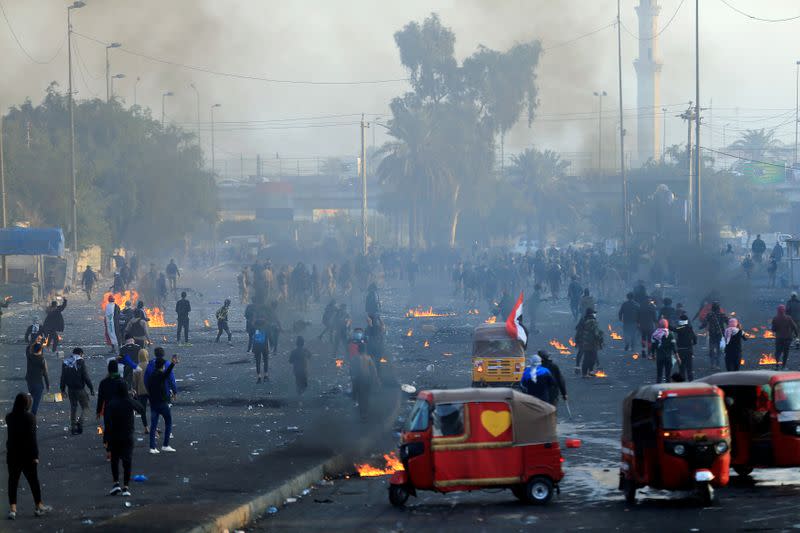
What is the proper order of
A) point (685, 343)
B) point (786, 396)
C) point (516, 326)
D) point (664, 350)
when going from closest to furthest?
1. point (786, 396)
2. point (664, 350)
3. point (685, 343)
4. point (516, 326)

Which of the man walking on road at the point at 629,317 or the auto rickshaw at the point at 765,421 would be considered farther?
the man walking on road at the point at 629,317

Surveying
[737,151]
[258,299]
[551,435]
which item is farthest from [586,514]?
[737,151]

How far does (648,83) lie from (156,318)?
416 ft

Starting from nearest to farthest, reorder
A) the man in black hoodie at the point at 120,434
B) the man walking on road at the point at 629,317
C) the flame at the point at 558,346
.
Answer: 1. the man in black hoodie at the point at 120,434
2. the man walking on road at the point at 629,317
3. the flame at the point at 558,346

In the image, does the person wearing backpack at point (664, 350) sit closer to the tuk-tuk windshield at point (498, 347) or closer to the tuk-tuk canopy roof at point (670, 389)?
the tuk-tuk windshield at point (498, 347)

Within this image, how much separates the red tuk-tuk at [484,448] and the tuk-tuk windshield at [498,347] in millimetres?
11501

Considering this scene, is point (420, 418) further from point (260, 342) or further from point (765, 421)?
point (260, 342)

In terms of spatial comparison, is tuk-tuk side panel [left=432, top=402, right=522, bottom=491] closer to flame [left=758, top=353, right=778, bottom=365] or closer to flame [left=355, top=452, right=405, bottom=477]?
flame [left=355, top=452, right=405, bottom=477]

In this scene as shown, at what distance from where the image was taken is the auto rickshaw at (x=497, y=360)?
25.3 m

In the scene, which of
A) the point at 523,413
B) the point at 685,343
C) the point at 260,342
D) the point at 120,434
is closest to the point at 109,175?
the point at 260,342

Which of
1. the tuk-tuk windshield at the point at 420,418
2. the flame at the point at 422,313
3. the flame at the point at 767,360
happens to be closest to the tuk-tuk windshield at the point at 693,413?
the tuk-tuk windshield at the point at 420,418

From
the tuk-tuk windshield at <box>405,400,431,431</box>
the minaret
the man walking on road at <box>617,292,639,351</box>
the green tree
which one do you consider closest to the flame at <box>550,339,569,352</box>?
the man walking on road at <box>617,292,639,351</box>

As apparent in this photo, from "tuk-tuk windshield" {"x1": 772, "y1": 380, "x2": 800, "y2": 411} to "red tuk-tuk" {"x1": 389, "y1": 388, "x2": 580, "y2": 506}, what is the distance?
268 centimetres

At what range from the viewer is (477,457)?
540 inches
